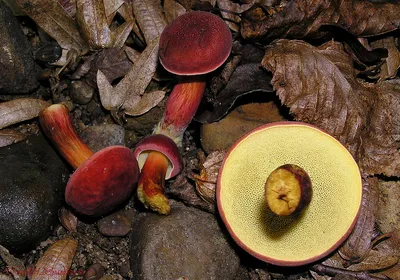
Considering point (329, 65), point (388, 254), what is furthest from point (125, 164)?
point (388, 254)

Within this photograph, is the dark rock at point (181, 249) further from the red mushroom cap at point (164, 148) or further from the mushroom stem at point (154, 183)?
the red mushroom cap at point (164, 148)

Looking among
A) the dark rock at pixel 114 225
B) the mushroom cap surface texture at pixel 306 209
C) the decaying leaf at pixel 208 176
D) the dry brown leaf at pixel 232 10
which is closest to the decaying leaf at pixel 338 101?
the dry brown leaf at pixel 232 10

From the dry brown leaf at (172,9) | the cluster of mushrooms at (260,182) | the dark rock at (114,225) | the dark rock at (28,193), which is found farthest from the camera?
the dry brown leaf at (172,9)

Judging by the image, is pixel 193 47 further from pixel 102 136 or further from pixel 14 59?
pixel 14 59

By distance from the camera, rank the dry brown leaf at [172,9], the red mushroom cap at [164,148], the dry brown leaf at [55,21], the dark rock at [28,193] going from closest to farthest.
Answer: the dark rock at [28,193], the red mushroom cap at [164,148], the dry brown leaf at [55,21], the dry brown leaf at [172,9]

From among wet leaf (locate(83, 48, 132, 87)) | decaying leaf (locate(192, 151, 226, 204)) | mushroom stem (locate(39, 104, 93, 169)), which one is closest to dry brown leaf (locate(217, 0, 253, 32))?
wet leaf (locate(83, 48, 132, 87))

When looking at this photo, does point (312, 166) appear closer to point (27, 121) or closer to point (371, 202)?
point (371, 202)

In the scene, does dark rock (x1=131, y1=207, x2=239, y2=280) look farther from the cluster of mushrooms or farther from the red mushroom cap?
the red mushroom cap

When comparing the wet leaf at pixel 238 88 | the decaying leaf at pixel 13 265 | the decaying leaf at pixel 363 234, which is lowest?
the decaying leaf at pixel 363 234
